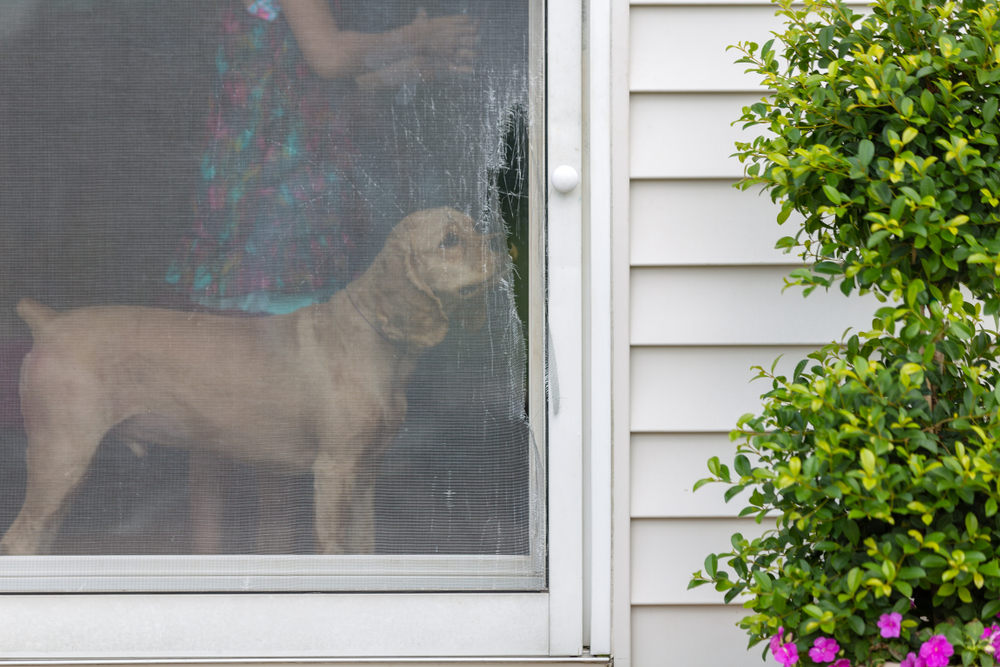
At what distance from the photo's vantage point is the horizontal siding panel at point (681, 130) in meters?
1.74

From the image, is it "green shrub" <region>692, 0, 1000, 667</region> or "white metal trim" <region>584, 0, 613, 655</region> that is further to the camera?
"white metal trim" <region>584, 0, 613, 655</region>

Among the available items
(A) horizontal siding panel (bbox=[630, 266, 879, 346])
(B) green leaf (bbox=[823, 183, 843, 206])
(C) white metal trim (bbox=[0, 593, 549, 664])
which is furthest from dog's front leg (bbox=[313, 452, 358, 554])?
(B) green leaf (bbox=[823, 183, 843, 206])

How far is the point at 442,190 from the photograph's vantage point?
1.70 metres

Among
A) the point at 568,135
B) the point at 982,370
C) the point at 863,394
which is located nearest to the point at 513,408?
the point at 568,135

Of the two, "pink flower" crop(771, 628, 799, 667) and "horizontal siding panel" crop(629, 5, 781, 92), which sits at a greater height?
"horizontal siding panel" crop(629, 5, 781, 92)

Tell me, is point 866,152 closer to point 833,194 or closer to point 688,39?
point 833,194

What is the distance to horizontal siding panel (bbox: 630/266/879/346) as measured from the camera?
68.3 inches

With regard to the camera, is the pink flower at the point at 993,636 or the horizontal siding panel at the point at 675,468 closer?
the pink flower at the point at 993,636

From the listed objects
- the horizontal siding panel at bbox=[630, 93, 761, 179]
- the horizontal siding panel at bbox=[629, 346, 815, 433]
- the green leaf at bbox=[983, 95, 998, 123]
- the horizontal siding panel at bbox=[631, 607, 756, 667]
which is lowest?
the horizontal siding panel at bbox=[631, 607, 756, 667]

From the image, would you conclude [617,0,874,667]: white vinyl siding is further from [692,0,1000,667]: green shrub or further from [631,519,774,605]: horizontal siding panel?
[692,0,1000,667]: green shrub

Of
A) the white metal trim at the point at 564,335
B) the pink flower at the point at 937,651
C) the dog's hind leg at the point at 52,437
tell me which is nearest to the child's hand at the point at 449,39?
the white metal trim at the point at 564,335

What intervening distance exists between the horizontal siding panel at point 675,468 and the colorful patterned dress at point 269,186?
0.68 meters

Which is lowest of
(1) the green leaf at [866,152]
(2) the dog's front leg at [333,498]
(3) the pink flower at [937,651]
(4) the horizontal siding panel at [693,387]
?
(3) the pink flower at [937,651]

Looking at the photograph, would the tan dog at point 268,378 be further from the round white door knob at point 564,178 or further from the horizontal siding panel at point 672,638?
the horizontal siding panel at point 672,638
